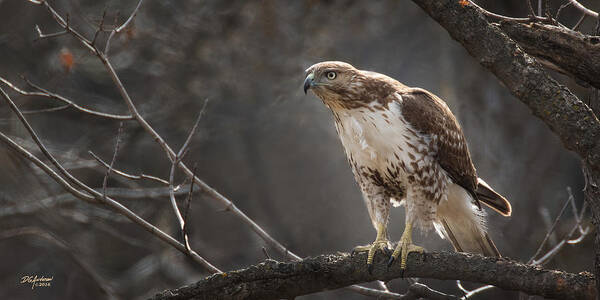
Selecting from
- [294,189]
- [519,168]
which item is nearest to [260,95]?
[294,189]

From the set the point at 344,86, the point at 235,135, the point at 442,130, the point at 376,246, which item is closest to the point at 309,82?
the point at 344,86

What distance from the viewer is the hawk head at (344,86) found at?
3.66m

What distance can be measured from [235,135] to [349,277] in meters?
4.23

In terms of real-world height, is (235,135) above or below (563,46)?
below

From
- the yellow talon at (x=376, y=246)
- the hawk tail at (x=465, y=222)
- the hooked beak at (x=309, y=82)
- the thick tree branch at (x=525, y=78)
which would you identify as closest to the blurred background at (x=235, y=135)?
the hawk tail at (x=465, y=222)

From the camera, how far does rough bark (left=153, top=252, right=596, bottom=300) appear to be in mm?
2703

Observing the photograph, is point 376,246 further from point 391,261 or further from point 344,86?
point 344,86

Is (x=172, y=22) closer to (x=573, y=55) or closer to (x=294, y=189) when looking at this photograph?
Result: (x=294, y=189)

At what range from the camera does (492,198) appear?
4.21 m

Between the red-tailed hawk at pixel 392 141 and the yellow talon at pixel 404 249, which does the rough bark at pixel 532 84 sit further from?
the yellow talon at pixel 404 249

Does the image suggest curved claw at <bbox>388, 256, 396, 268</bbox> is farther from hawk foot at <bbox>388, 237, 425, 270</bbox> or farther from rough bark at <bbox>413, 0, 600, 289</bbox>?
rough bark at <bbox>413, 0, 600, 289</bbox>

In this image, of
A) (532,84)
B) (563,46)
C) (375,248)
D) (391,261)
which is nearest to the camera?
(532,84)

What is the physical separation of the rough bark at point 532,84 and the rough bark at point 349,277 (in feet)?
0.78

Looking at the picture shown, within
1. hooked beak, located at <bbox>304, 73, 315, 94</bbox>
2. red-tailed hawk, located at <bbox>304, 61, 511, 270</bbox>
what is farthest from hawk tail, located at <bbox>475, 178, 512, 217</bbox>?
hooked beak, located at <bbox>304, 73, 315, 94</bbox>
